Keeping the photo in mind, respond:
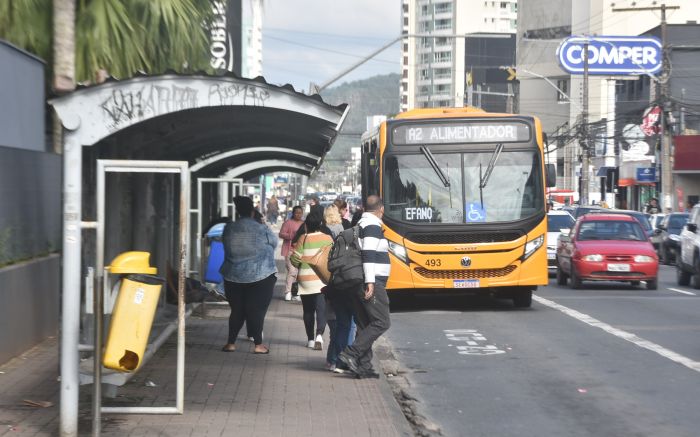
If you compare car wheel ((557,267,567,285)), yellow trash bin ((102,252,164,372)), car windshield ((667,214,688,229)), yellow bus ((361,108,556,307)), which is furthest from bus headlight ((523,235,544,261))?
car windshield ((667,214,688,229))

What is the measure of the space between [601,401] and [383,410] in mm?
2245

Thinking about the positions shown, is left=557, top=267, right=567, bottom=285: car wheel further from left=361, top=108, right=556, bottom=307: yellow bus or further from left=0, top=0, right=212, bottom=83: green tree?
left=0, top=0, right=212, bottom=83: green tree

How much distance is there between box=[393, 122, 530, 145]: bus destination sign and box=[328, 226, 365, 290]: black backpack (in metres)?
8.43

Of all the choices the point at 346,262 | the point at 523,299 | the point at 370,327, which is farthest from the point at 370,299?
the point at 523,299

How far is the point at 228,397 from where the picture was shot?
10.1 metres

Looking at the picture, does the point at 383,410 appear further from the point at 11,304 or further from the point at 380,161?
the point at 380,161

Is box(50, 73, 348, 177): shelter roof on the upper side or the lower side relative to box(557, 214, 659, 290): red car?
upper

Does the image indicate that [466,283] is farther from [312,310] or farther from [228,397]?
[228,397]

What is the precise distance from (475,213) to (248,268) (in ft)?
23.9

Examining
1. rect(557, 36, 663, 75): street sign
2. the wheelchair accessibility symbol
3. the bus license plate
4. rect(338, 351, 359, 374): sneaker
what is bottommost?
rect(338, 351, 359, 374): sneaker

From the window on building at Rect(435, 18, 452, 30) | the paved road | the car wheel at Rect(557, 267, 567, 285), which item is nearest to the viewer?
the paved road

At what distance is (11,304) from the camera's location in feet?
39.6

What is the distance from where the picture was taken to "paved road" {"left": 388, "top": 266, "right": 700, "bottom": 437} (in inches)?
386

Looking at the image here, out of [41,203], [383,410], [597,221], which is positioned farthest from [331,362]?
[597,221]
